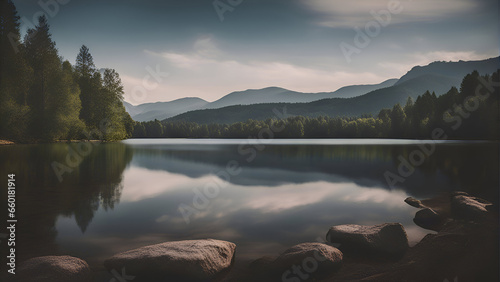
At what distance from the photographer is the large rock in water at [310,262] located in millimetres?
8367

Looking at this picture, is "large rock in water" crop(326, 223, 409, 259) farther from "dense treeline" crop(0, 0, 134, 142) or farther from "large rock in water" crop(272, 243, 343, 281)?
"dense treeline" crop(0, 0, 134, 142)

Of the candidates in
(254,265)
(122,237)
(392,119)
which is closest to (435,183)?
(254,265)

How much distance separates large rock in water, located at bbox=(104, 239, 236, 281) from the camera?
7793mm

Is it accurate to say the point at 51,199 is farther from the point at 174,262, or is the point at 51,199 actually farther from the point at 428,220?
the point at 428,220

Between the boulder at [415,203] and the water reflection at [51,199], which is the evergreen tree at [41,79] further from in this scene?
the boulder at [415,203]

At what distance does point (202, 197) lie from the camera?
1955 centimetres

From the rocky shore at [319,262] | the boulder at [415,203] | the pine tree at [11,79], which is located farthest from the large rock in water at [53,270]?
the pine tree at [11,79]

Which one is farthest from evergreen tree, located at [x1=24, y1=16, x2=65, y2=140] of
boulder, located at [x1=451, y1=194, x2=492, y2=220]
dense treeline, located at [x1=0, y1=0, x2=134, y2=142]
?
boulder, located at [x1=451, y1=194, x2=492, y2=220]

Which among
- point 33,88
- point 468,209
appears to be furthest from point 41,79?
point 468,209

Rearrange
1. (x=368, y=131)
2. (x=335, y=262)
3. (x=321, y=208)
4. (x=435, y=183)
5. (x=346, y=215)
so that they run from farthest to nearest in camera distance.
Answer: (x=368, y=131)
(x=435, y=183)
(x=321, y=208)
(x=346, y=215)
(x=335, y=262)

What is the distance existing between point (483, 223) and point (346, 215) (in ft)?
19.8

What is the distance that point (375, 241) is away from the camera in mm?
9961

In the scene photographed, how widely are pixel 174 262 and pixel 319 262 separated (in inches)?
167

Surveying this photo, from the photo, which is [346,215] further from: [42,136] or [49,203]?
[42,136]
